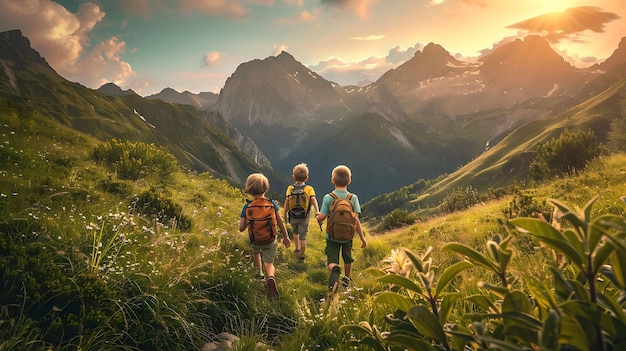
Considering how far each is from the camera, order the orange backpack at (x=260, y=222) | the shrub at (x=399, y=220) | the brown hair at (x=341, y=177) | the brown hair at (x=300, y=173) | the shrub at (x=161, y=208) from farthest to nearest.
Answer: the shrub at (x=399, y=220) → the brown hair at (x=300, y=173) → the shrub at (x=161, y=208) → the brown hair at (x=341, y=177) → the orange backpack at (x=260, y=222)

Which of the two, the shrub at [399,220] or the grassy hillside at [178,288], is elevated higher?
the grassy hillside at [178,288]

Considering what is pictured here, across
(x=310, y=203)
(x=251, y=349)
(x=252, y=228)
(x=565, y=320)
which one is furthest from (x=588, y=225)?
(x=310, y=203)

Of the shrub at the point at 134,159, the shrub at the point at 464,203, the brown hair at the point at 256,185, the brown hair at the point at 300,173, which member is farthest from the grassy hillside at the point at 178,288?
the shrub at the point at 464,203

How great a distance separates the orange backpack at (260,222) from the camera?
7629mm

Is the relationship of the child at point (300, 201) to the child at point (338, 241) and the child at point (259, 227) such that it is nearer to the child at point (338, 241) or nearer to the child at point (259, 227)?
the child at point (338, 241)

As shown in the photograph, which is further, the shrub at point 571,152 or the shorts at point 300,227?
the shrub at point 571,152

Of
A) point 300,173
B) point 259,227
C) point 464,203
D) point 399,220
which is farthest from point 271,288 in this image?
point 464,203

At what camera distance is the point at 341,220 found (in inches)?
309

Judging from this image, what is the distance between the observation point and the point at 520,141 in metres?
171

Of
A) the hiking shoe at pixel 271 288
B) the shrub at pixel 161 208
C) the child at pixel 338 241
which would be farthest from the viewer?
the shrub at pixel 161 208

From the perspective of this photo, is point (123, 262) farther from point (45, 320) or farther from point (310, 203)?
point (310, 203)

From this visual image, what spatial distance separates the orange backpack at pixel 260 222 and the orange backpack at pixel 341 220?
1310 mm

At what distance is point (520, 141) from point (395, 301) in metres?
197

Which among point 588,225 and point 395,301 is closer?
point 588,225
